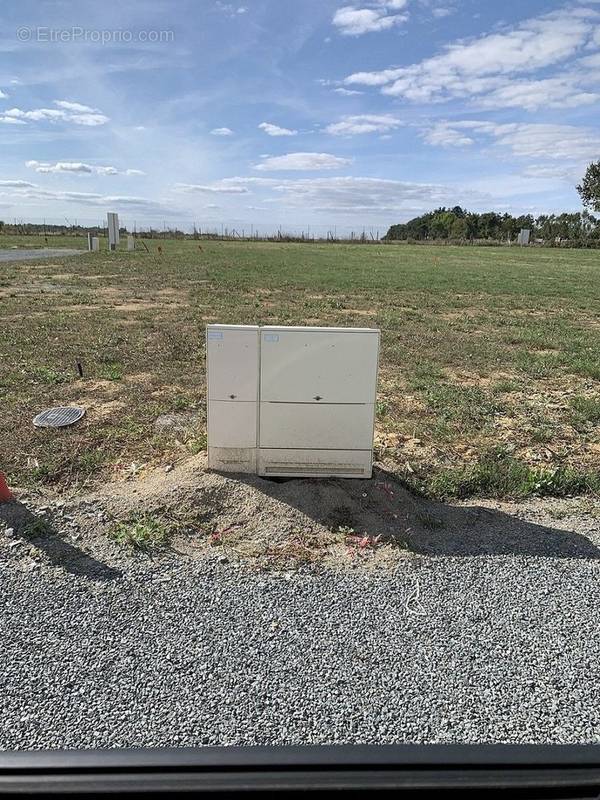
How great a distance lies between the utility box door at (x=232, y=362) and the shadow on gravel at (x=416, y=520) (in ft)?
1.80

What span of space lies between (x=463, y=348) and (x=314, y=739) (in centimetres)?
731

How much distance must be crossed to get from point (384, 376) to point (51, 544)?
4.56 meters

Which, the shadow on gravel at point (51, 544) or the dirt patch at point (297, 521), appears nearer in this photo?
the shadow on gravel at point (51, 544)

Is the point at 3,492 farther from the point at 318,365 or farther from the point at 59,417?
the point at 318,365

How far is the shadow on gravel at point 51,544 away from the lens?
9.18ft

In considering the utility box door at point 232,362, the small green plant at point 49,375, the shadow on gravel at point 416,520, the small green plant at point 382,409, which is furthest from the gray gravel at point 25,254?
the shadow on gravel at point 416,520

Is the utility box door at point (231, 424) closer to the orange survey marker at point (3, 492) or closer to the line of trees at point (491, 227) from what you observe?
the orange survey marker at point (3, 492)

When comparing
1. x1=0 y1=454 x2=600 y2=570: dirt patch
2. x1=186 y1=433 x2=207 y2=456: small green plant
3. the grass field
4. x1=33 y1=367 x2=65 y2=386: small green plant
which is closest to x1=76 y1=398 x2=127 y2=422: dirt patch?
the grass field

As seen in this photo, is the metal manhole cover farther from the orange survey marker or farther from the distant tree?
the distant tree

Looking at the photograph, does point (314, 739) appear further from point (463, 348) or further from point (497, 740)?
point (463, 348)

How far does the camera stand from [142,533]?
10.2ft

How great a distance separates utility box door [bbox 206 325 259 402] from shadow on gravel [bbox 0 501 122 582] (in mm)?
1190

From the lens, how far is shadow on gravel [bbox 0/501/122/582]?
2.80 m

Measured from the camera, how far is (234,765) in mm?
1569
